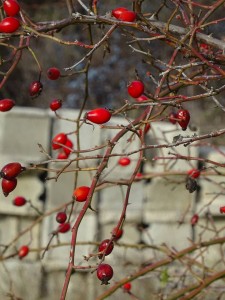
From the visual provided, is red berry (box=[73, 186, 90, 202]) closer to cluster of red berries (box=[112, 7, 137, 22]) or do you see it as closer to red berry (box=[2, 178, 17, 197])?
red berry (box=[2, 178, 17, 197])

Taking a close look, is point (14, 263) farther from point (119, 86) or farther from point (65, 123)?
point (119, 86)

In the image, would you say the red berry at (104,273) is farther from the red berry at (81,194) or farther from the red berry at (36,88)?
the red berry at (36,88)

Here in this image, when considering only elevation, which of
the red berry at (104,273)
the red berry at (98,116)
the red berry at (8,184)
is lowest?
the red berry at (104,273)

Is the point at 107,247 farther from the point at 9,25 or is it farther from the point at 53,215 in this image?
the point at 53,215

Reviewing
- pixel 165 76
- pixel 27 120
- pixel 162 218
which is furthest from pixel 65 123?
pixel 165 76

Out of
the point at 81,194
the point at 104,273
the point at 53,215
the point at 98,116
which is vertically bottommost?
the point at 104,273

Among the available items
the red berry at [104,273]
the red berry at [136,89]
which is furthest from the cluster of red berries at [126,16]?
the red berry at [104,273]

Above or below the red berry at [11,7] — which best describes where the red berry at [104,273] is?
below

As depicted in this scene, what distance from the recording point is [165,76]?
1228mm

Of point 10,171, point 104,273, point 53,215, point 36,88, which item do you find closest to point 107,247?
point 104,273

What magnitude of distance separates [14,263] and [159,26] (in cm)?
285

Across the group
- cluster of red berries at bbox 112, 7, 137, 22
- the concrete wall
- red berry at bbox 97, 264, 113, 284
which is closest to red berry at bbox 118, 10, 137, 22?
cluster of red berries at bbox 112, 7, 137, 22

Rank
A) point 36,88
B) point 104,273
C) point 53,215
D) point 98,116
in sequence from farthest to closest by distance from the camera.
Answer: point 53,215
point 36,88
point 98,116
point 104,273

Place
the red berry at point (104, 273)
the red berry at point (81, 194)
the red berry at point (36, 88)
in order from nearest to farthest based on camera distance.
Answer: the red berry at point (104, 273), the red berry at point (81, 194), the red berry at point (36, 88)
